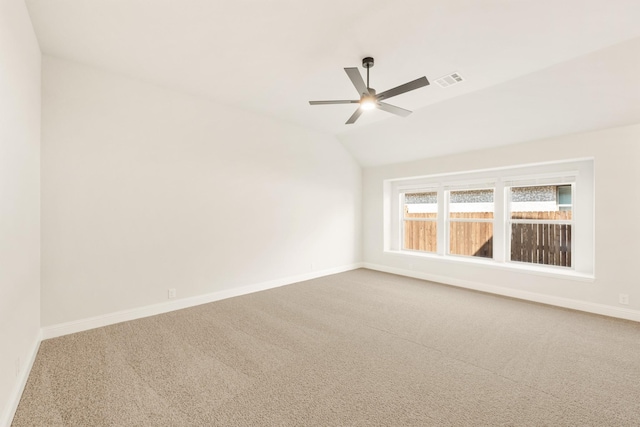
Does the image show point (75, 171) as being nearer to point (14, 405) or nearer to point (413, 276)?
point (14, 405)

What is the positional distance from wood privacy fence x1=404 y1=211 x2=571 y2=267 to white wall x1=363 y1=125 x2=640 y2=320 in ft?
1.80

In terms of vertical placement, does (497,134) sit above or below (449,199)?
above

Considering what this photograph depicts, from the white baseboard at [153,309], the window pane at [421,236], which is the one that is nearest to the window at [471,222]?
the window pane at [421,236]

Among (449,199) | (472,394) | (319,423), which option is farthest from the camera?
(449,199)

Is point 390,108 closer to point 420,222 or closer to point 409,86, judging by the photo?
point 409,86

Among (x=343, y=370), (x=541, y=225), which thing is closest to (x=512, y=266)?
(x=541, y=225)

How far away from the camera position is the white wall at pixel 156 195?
3.00 metres

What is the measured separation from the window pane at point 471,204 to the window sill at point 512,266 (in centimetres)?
83

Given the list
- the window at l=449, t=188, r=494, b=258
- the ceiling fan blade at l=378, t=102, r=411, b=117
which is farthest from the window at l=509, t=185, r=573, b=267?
the ceiling fan blade at l=378, t=102, r=411, b=117

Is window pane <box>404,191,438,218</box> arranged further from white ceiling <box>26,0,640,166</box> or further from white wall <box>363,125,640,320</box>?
white ceiling <box>26,0,640,166</box>

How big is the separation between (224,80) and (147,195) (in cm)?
177

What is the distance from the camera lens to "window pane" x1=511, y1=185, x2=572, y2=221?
4.30 meters

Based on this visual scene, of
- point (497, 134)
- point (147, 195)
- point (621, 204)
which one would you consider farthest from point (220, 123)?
point (621, 204)

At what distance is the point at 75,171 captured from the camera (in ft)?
10.0
